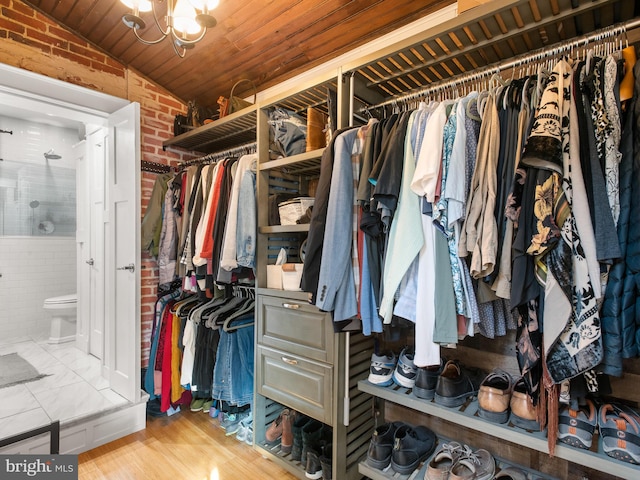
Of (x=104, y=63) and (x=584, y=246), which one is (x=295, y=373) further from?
(x=104, y=63)

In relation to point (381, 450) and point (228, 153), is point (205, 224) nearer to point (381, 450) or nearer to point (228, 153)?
point (228, 153)

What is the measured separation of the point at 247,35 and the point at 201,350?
80.4 inches

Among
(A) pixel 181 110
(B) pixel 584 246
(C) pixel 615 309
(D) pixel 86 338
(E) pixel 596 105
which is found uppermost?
(A) pixel 181 110

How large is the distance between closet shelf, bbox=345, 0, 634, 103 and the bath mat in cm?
340

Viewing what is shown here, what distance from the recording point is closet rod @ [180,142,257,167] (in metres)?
2.28

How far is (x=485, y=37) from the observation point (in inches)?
53.6

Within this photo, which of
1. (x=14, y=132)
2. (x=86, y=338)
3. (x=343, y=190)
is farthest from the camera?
(x=14, y=132)

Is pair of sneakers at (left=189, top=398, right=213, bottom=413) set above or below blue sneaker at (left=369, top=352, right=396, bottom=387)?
below

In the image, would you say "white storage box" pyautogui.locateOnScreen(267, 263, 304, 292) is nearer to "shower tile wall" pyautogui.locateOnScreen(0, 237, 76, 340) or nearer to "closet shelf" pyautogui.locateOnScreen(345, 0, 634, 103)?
"closet shelf" pyautogui.locateOnScreen(345, 0, 634, 103)

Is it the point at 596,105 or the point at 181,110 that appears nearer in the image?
the point at 596,105

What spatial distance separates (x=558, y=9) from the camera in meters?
1.19

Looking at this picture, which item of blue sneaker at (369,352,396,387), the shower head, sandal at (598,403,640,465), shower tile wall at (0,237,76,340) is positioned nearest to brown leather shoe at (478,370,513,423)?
sandal at (598,403,640,465)

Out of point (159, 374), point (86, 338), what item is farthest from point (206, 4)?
point (86, 338)

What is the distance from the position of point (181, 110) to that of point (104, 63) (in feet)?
1.96
